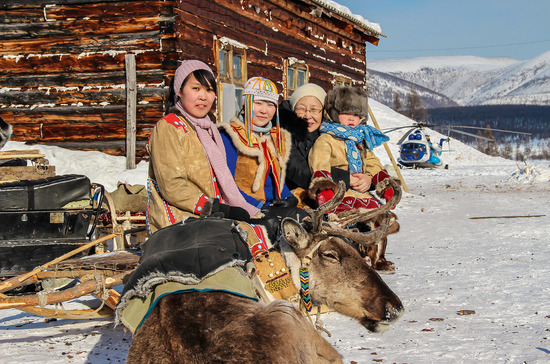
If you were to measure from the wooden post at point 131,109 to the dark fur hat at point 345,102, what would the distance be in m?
6.22

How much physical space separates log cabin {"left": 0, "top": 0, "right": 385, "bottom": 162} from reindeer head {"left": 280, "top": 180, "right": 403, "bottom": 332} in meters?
7.43

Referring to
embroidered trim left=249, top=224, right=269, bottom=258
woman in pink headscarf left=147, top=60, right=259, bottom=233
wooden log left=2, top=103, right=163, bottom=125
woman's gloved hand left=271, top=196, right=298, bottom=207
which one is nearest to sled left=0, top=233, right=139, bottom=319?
woman in pink headscarf left=147, top=60, right=259, bottom=233

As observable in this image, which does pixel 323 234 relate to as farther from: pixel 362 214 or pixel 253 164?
pixel 253 164

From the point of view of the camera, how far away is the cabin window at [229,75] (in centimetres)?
1127

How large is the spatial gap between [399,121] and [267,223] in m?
46.7

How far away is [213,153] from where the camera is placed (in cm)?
359

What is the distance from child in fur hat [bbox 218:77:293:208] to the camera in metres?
3.93

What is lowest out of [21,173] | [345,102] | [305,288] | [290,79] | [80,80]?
[305,288]

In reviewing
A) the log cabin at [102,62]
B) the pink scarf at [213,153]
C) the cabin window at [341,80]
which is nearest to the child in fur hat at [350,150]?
the pink scarf at [213,153]

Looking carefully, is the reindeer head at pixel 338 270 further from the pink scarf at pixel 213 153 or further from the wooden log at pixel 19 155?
the wooden log at pixel 19 155

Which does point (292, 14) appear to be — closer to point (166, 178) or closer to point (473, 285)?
point (473, 285)

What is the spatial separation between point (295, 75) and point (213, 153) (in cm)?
1147

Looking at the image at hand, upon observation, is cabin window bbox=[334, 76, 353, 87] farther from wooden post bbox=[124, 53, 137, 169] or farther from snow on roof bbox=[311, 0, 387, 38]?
wooden post bbox=[124, 53, 137, 169]

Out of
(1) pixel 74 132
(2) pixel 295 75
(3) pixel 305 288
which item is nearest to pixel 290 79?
(2) pixel 295 75
